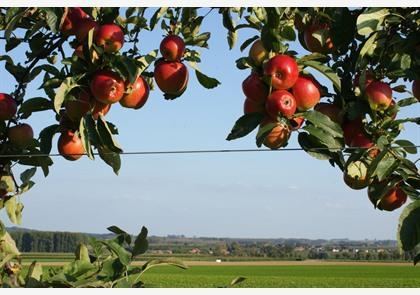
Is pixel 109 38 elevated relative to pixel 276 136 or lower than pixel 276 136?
elevated

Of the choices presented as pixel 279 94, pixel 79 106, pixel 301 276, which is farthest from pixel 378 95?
pixel 301 276

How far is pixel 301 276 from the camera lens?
28.2 m

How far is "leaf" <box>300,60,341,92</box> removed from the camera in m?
0.94

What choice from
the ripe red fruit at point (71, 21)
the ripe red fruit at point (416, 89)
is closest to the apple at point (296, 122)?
the ripe red fruit at point (416, 89)

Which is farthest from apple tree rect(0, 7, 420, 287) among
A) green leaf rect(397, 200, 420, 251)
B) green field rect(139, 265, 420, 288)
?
green field rect(139, 265, 420, 288)

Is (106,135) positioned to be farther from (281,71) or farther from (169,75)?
(281,71)

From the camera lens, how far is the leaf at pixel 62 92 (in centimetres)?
94

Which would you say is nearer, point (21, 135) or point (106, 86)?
point (106, 86)

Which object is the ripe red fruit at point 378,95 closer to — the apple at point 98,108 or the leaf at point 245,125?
the leaf at point 245,125

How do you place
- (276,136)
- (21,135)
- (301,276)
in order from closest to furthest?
(276,136) → (21,135) → (301,276)

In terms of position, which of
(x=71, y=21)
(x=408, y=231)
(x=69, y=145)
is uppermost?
(x=71, y=21)

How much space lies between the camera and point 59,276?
82cm

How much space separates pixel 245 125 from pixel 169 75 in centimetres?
25
